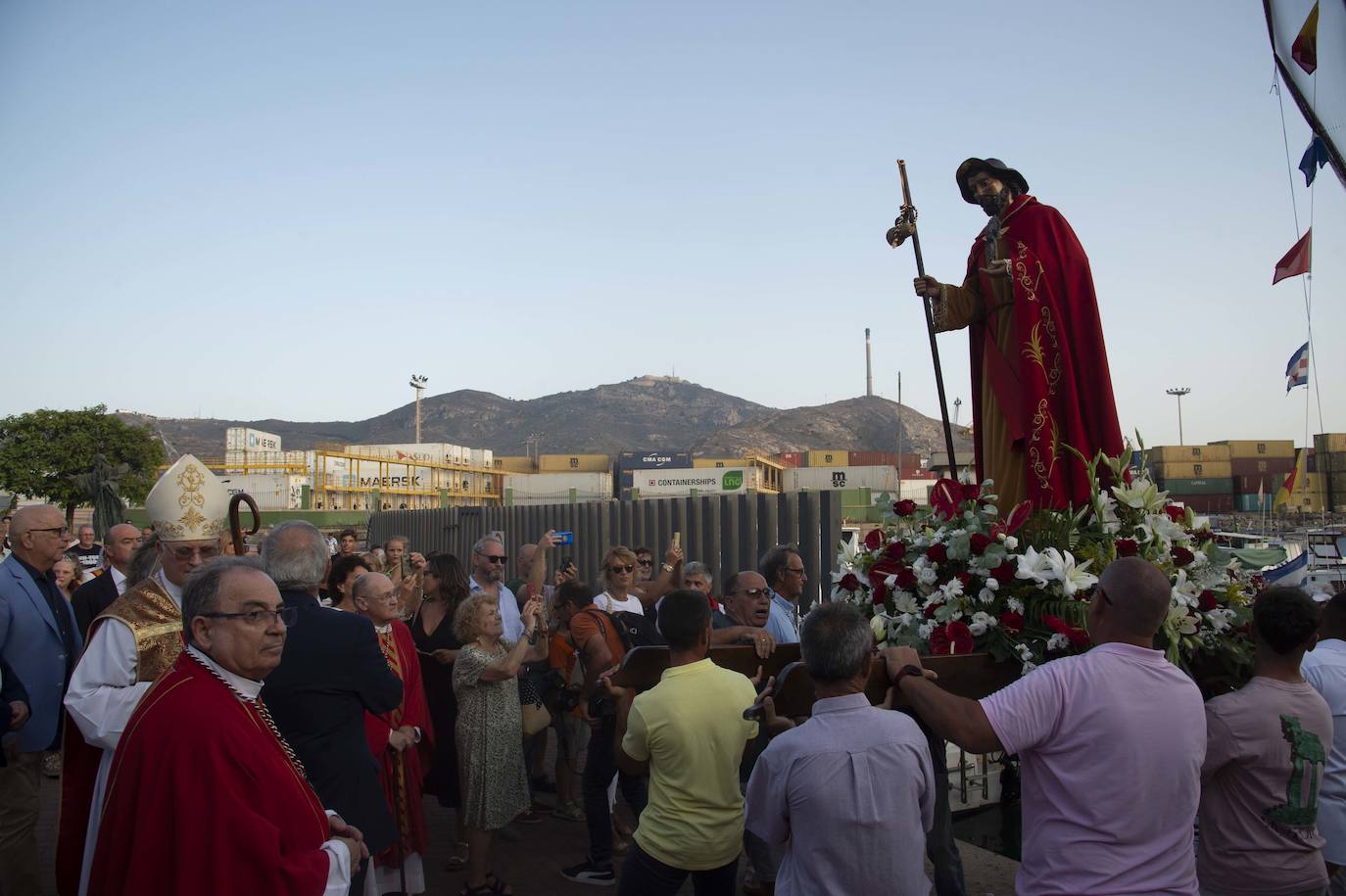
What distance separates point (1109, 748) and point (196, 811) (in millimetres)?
2465

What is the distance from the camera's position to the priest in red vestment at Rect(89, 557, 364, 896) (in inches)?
99.8

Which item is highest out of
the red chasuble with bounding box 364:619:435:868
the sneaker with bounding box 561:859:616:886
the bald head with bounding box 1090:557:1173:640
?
the bald head with bounding box 1090:557:1173:640

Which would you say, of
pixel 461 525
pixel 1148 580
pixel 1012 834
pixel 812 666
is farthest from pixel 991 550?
pixel 461 525

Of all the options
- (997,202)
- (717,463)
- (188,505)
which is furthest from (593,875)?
(717,463)

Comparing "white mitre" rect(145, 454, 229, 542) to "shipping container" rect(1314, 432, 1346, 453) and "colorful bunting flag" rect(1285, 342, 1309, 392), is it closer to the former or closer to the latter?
"colorful bunting flag" rect(1285, 342, 1309, 392)

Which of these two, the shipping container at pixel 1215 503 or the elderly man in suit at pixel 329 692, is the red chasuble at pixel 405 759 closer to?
the elderly man in suit at pixel 329 692

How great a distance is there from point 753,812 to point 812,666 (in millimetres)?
508

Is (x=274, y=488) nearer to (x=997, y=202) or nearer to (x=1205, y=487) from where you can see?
(x=1205, y=487)

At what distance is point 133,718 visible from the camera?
2.72 meters

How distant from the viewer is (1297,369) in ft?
73.9

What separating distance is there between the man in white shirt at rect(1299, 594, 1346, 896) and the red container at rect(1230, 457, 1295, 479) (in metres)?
61.8

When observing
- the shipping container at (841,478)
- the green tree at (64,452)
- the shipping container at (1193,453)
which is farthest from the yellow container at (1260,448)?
the green tree at (64,452)

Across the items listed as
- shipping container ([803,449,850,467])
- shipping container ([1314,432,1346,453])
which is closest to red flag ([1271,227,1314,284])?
shipping container ([1314,432,1346,453])

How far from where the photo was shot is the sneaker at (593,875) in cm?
626
